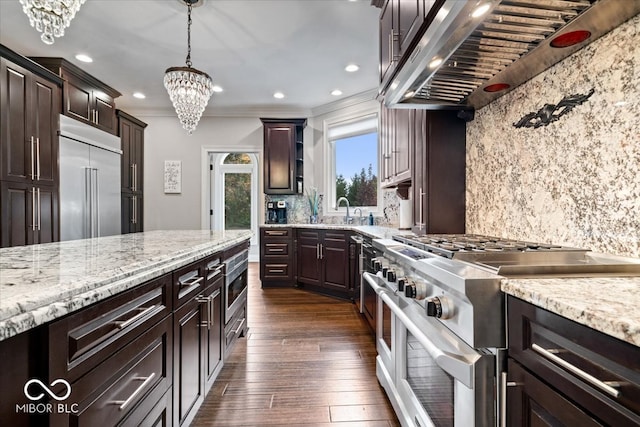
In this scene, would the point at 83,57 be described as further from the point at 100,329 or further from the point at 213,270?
the point at 100,329

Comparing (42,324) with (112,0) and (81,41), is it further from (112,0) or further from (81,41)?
(81,41)

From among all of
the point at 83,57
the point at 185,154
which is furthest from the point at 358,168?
the point at 83,57

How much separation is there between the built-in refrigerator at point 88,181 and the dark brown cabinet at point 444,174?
3561 millimetres

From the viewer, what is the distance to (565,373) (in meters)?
0.63

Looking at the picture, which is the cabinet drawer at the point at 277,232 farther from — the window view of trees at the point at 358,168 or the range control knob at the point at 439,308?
the range control knob at the point at 439,308

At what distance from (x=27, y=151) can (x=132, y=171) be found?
1.92 metres

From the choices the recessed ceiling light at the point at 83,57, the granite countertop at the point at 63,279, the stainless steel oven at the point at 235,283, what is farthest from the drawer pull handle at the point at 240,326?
the recessed ceiling light at the point at 83,57

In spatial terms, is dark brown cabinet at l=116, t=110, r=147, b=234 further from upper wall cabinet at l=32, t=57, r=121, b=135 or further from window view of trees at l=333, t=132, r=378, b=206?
window view of trees at l=333, t=132, r=378, b=206

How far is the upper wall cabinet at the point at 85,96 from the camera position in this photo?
3438mm

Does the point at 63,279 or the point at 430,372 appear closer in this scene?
the point at 63,279

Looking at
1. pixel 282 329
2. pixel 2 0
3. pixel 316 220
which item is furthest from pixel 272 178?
pixel 2 0

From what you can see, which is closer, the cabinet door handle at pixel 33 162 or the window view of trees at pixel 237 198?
the cabinet door handle at pixel 33 162

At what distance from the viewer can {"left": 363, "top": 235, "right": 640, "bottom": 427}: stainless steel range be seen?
0.84m

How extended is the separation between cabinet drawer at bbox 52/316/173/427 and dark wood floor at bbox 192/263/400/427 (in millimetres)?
684
